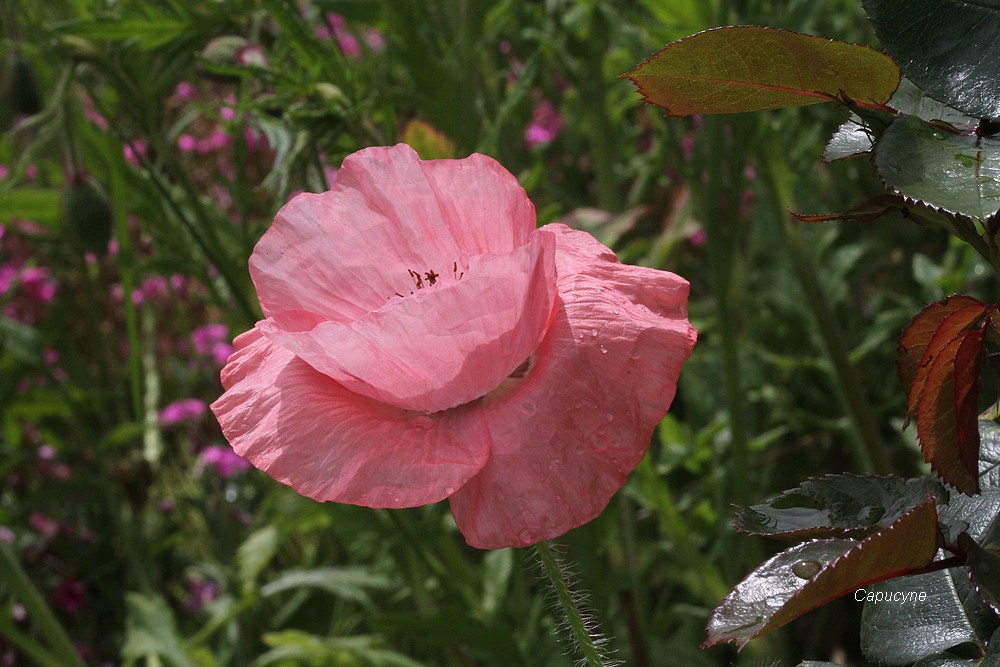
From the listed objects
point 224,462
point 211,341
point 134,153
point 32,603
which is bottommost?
point 224,462

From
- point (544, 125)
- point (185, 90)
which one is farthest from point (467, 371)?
point (185, 90)

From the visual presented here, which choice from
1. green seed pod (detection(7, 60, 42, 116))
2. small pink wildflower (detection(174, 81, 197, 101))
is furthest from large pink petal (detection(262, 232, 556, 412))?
small pink wildflower (detection(174, 81, 197, 101))

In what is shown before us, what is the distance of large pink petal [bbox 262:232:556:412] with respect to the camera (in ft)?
1.55

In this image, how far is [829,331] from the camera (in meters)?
1.33

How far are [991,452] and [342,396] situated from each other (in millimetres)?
315

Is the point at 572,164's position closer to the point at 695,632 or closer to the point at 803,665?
the point at 695,632

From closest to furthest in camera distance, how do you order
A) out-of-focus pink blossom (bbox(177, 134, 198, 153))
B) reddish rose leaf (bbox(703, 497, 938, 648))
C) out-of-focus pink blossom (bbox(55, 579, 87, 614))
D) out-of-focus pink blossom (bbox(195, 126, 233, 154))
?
reddish rose leaf (bbox(703, 497, 938, 648)), out-of-focus pink blossom (bbox(55, 579, 87, 614)), out-of-focus pink blossom (bbox(195, 126, 233, 154)), out-of-focus pink blossom (bbox(177, 134, 198, 153))

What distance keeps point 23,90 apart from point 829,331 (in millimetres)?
1235

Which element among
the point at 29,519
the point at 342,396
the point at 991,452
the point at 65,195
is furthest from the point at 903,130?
the point at 29,519

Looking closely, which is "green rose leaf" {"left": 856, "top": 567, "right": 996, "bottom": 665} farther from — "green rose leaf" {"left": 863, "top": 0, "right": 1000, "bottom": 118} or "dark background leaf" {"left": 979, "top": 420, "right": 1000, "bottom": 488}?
"green rose leaf" {"left": 863, "top": 0, "right": 1000, "bottom": 118}

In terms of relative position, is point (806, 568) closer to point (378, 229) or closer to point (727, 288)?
point (378, 229)

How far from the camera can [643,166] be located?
1579 mm

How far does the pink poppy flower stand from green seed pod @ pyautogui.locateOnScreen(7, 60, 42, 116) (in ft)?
4.04

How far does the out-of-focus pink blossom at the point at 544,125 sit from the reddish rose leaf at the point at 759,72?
67.0 inches
